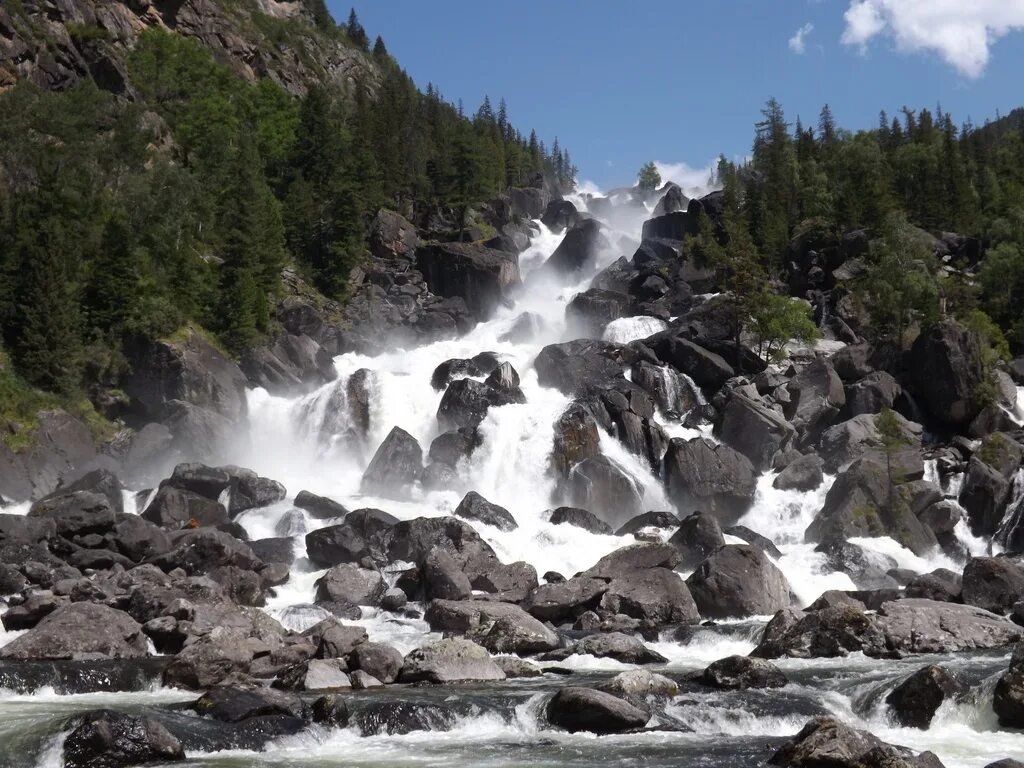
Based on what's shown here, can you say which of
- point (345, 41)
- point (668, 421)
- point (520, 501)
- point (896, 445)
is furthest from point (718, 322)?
point (345, 41)

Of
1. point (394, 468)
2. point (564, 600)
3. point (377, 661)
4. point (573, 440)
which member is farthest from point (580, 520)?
point (377, 661)

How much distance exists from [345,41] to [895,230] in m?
117

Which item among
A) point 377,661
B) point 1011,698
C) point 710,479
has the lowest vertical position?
point 1011,698

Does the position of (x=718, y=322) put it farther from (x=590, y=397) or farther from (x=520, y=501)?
(x=520, y=501)

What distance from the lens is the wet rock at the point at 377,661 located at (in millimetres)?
24094

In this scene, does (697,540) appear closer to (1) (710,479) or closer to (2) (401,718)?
(1) (710,479)

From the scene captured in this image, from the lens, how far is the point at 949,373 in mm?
56719

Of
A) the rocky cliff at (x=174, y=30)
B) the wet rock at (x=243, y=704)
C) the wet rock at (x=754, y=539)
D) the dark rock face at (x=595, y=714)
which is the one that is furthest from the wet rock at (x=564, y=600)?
the rocky cliff at (x=174, y=30)

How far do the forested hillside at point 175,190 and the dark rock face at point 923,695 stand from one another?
45846mm

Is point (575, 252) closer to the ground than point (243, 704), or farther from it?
farther from it

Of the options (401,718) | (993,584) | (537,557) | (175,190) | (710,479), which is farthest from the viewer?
(175,190)

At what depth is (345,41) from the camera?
160m

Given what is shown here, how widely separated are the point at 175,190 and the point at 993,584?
55605 millimetres

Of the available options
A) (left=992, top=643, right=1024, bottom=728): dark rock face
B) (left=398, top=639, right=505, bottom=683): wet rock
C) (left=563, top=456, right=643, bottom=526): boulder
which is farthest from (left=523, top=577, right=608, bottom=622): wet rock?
(left=992, top=643, right=1024, bottom=728): dark rock face
